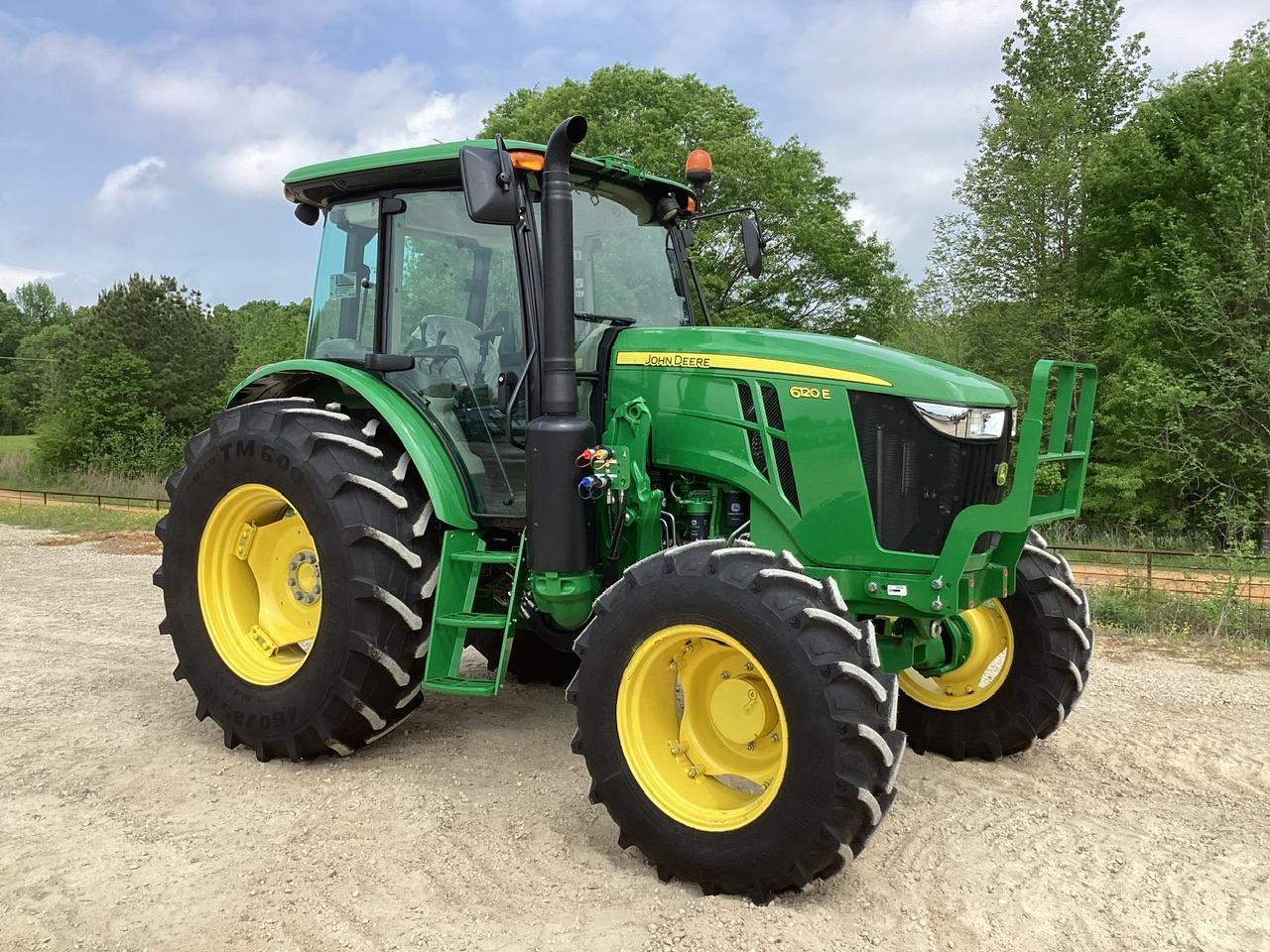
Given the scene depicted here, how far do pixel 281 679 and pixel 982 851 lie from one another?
311 cm

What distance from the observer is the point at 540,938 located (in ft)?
10.1

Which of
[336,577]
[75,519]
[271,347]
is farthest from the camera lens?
[271,347]

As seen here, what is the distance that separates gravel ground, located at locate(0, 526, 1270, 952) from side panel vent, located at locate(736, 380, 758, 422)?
170cm

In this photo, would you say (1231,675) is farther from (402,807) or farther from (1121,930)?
(402,807)

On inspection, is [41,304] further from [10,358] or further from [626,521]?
[626,521]

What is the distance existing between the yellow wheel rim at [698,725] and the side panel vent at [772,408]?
0.91 m

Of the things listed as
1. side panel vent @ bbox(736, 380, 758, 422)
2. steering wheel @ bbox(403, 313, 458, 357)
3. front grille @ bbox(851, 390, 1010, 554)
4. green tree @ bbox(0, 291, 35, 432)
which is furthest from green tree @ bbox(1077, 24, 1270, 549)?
green tree @ bbox(0, 291, 35, 432)

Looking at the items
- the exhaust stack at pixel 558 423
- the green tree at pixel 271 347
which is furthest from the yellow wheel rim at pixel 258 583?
the green tree at pixel 271 347

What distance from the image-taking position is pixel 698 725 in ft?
12.1

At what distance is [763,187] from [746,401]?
22988mm

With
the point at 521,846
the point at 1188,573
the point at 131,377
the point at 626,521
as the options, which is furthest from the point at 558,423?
the point at 131,377

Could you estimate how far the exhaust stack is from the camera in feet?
12.9

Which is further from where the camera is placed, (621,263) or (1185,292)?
(1185,292)

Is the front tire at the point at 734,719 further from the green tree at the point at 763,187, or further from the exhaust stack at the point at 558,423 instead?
the green tree at the point at 763,187
